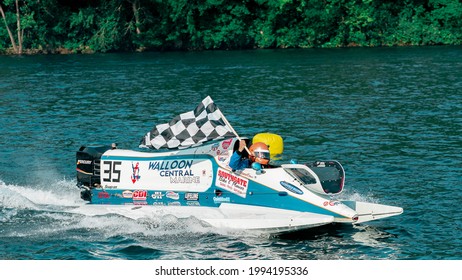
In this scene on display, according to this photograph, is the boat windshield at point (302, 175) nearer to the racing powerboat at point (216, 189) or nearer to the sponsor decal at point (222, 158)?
the racing powerboat at point (216, 189)

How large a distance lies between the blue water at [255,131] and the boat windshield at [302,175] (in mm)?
1014

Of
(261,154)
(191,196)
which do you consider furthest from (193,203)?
(261,154)

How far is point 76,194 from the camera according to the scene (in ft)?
60.4

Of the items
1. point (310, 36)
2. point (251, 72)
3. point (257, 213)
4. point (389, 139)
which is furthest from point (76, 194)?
point (310, 36)

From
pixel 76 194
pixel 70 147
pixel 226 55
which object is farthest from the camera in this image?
pixel 226 55

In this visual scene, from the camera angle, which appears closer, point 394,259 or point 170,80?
point 394,259

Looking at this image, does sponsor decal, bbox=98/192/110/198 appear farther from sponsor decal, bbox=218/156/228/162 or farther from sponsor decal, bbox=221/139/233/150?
sponsor decal, bbox=221/139/233/150

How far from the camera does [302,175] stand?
15508 mm

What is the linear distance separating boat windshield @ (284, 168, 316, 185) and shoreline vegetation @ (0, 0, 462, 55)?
Answer: 145 ft

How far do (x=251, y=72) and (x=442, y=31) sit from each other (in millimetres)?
22210

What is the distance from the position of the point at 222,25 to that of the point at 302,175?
151ft

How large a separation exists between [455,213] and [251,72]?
88.6 feet
